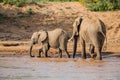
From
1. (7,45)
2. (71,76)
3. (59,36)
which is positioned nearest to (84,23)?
(59,36)

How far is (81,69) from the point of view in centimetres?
1630

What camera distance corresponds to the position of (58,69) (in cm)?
1623

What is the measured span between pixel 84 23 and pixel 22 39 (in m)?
4.42

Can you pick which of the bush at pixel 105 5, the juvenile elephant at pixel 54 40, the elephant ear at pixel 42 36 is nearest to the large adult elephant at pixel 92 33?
the juvenile elephant at pixel 54 40

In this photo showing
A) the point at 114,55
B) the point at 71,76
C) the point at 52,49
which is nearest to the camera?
the point at 71,76

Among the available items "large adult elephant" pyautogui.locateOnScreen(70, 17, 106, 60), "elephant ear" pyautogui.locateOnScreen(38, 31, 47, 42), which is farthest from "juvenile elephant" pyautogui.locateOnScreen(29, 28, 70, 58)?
"large adult elephant" pyautogui.locateOnScreen(70, 17, 106, 60)

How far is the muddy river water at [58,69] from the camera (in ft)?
48.2

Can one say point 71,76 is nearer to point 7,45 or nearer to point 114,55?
point 114,55

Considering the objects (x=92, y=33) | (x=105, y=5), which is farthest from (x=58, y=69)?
(x=105, y=5)

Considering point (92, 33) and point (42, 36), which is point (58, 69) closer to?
point (92, 33)

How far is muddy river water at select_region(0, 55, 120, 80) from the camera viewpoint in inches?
578

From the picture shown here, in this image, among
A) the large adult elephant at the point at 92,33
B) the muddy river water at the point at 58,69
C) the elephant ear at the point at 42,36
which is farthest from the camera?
the elephant ear at the point at 42,36

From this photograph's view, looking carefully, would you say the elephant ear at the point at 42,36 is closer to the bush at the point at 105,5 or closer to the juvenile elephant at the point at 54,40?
the juvenile elephant at the point at 54,40

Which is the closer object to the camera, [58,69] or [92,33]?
[58,69]
